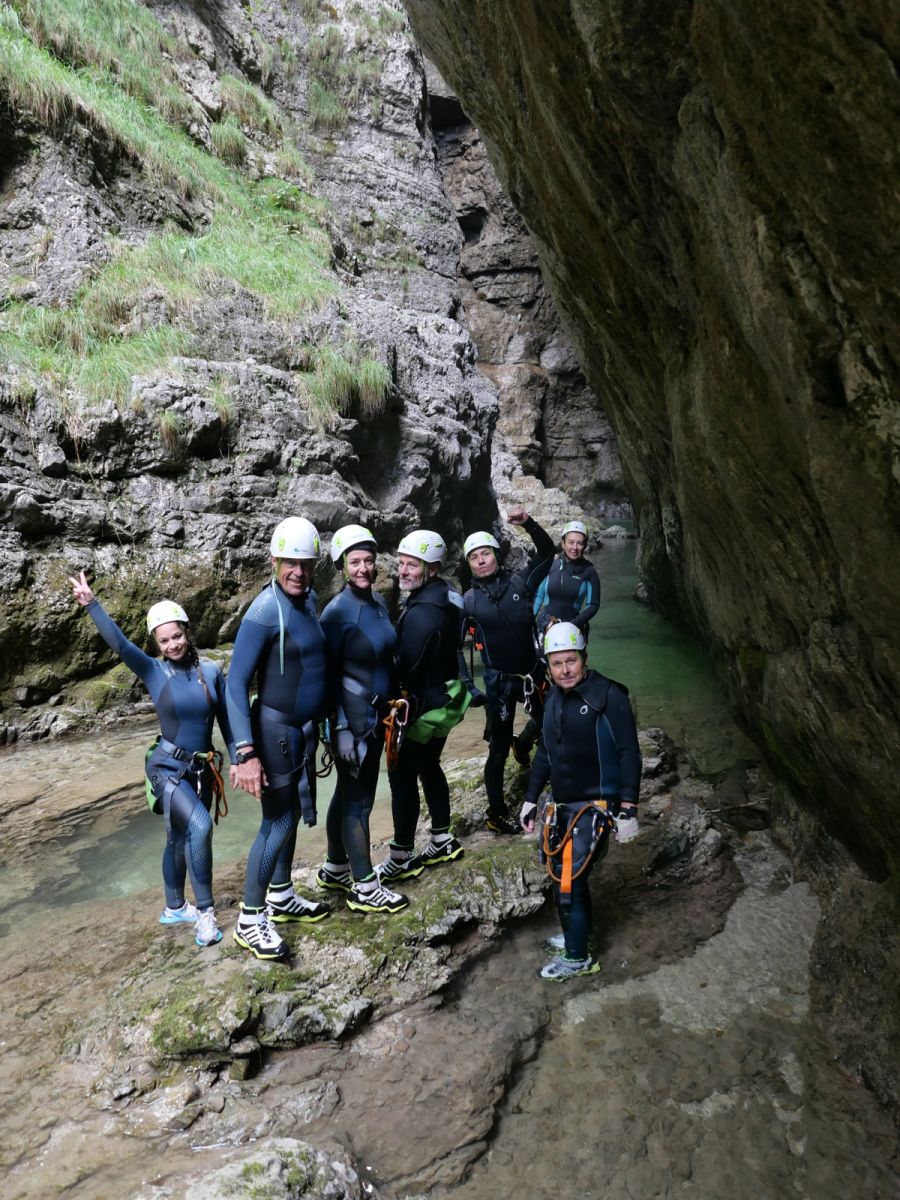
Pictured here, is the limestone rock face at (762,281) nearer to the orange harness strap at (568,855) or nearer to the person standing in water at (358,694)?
the orange harness strap at (568,855)

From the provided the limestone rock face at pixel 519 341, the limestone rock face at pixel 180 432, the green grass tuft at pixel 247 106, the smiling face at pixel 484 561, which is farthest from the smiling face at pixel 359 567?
the limestone rock face at pixel 519 341

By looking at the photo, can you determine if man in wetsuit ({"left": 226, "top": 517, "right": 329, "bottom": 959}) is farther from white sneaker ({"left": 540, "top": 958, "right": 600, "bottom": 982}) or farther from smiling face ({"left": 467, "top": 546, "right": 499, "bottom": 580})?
smiling face ({"left": 467, "top": 546, "right": 499, "bottom": 580})

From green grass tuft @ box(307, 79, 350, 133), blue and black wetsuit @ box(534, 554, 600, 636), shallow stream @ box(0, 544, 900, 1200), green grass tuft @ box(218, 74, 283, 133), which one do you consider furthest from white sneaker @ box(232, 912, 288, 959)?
green grass tuft @ box(307, 79, 350, 133)

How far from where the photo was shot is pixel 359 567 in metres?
4.48

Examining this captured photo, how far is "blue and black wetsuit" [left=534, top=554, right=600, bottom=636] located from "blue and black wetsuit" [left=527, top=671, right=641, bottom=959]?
3262 millimetres

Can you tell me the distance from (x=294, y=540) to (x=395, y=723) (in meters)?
1.25

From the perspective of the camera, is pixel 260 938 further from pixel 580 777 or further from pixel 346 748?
pixel 580 777

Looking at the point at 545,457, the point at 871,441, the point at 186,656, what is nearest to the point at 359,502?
the point at 186,656

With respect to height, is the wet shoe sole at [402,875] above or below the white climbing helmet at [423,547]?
below

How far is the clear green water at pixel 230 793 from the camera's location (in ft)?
17.1

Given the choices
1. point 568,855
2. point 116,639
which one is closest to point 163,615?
point 116,639

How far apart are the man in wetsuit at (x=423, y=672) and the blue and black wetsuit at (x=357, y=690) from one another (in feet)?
0.97

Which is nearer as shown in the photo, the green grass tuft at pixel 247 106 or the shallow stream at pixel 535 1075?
the shallow stream at pixel 535 1075

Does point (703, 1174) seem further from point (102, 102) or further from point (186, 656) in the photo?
point (102, 102)
